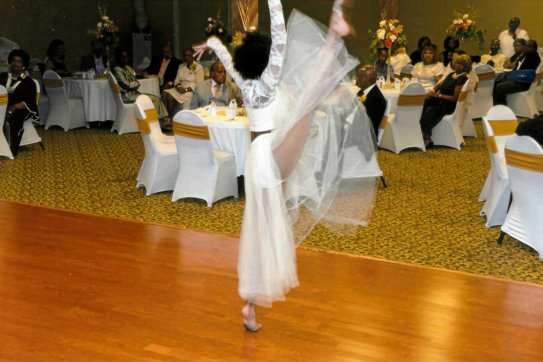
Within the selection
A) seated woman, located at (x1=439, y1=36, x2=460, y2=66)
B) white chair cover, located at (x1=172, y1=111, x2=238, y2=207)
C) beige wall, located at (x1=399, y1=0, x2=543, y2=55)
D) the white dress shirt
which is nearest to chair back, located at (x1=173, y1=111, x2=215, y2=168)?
white chair cover, located at (x1=172, y1=111, x2=238, y2=207)

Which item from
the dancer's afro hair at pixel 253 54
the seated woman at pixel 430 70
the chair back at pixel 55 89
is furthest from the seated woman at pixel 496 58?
the dancer's afro hair at pixel 253 54

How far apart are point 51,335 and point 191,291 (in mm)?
902

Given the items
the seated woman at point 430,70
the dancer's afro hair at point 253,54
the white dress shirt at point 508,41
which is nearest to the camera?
the dancer's afro hair at point 253,54

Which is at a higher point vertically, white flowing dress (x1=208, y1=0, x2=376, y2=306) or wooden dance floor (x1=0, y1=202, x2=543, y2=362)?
white flowing dress (x1=208, y1=0, x2=376, y2=306)

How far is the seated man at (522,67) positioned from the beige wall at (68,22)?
7.84 metres

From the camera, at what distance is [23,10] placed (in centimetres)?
1178

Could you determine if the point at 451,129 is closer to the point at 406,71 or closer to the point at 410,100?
the point at 410,100

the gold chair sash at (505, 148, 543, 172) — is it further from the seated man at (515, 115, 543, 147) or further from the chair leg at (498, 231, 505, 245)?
the chair leg at (498, 231, 505, 245)

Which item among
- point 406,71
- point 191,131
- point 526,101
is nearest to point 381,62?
point 406,71

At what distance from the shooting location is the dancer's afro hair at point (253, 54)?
130 inches

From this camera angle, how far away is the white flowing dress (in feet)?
9.72

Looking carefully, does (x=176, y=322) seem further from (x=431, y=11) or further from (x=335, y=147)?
(x=431, y=11)

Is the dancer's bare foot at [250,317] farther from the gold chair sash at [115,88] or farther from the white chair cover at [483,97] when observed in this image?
the white chair cover at [483,97]

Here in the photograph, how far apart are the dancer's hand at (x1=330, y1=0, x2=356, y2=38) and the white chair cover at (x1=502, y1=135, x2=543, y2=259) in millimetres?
2259
